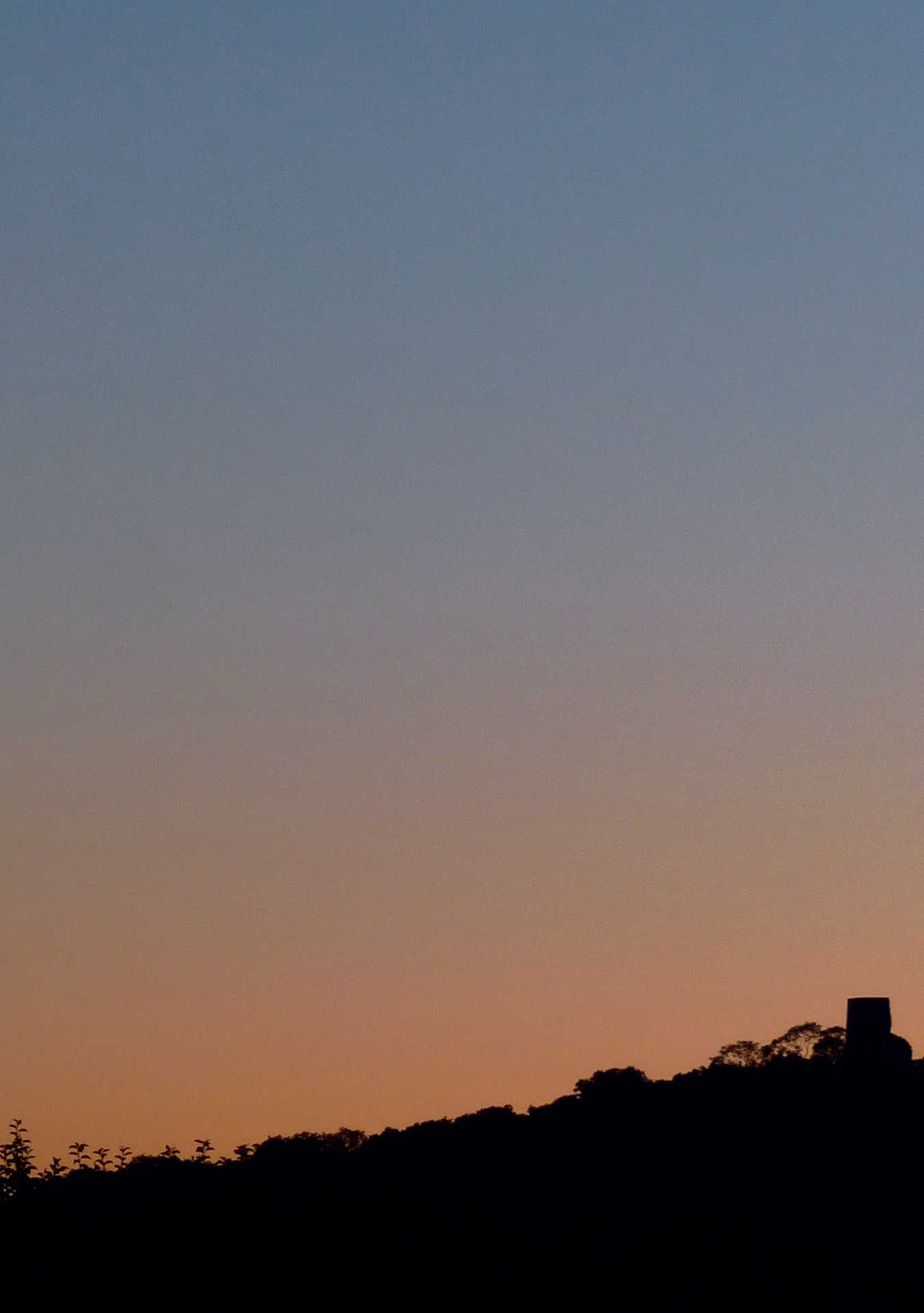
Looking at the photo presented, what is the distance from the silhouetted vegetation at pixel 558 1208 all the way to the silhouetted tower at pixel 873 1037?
3.89 feet

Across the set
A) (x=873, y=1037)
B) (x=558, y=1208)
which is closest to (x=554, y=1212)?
(x=558, y=1208)

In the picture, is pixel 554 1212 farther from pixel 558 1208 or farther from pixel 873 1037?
pixel 873 1037

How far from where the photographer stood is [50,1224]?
162ft

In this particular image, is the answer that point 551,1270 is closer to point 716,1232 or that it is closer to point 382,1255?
point 382,1255

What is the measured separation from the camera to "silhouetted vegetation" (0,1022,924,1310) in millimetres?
62750

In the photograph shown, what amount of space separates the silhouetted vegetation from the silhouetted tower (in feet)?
3.89

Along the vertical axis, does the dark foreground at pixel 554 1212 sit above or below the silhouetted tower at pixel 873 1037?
below

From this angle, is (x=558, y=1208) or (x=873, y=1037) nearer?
(x=558, y=1208)

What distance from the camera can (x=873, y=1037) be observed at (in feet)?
398

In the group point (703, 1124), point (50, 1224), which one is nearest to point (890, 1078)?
point (703, 1124)

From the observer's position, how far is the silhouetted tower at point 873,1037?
12119 centimetres

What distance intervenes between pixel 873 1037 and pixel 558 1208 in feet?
106

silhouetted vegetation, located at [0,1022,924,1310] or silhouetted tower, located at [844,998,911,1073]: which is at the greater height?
silhouetted tower, located at [844,998,911,1073]

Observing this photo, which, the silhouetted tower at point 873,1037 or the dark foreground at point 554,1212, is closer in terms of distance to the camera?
the dark foreground at point 554,1212
